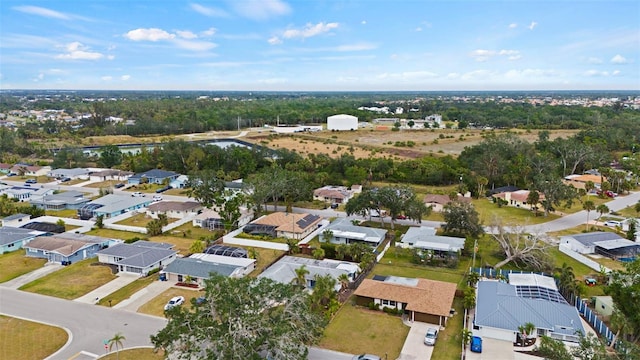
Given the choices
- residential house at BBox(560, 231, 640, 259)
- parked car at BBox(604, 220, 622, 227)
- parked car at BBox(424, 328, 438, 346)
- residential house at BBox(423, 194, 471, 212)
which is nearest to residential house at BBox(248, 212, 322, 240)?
residential house at BBox(423, 194, 471, 212)

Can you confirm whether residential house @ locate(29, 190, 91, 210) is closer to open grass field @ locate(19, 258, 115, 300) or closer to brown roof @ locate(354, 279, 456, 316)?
open grass field @ locate(19, 258, 115, 300)

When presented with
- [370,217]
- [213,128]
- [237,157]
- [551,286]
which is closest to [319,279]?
[551,286]

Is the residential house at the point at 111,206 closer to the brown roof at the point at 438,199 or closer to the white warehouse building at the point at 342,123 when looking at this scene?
the brown roof at the point at 438,199

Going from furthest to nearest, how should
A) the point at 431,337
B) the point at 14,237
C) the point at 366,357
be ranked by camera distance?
1. the point at 14,237
2. the point at 431,337
3. the point at 366,357

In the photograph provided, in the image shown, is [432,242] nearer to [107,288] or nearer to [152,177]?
[107,288]

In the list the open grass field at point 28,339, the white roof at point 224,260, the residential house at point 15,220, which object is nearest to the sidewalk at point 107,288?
the open grass field at point 28,339

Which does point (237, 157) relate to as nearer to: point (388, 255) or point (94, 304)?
point (388, 255)

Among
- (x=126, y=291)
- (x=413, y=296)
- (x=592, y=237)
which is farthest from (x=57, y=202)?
(x=592, y=237)
